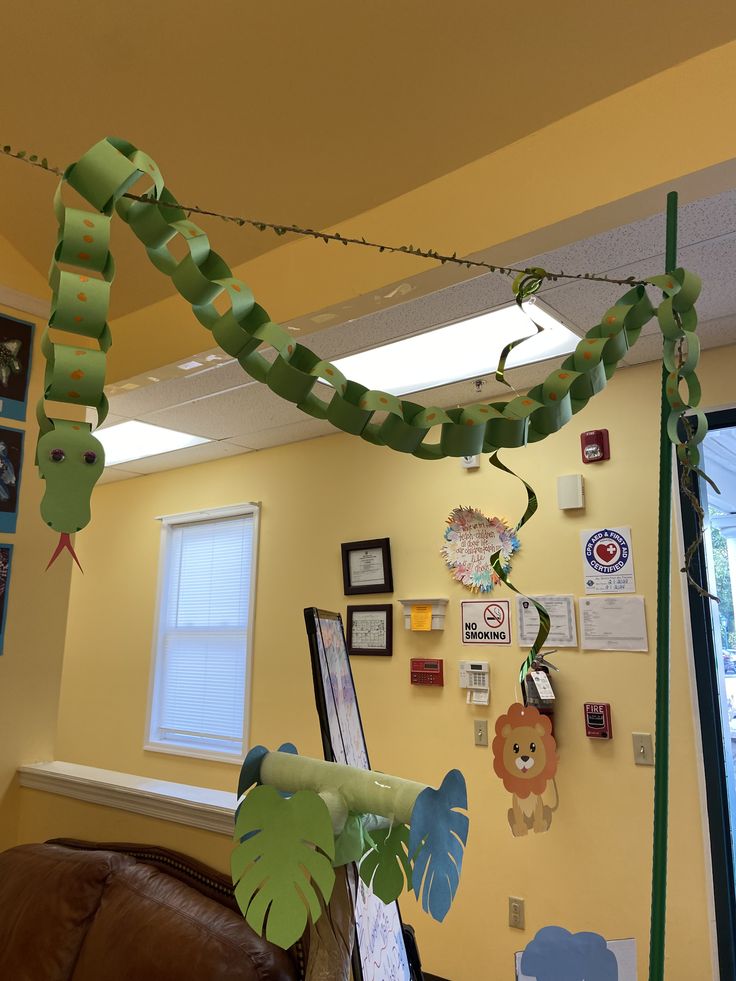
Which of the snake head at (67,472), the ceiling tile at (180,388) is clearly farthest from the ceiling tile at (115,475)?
the snake head at (67,472)

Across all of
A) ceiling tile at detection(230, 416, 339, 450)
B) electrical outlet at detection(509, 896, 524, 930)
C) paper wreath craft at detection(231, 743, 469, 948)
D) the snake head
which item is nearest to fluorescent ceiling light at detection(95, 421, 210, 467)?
ceiling tile at detection(230, 416, 339, 450)

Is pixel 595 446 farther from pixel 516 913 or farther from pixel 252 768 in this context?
pixel 252 768

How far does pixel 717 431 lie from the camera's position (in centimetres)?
288

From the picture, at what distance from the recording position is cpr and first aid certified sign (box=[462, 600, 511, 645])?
327 centimetres

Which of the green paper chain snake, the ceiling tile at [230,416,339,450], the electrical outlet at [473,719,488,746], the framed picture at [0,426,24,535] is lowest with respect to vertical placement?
the electrical outlet at [473,719,488,746]

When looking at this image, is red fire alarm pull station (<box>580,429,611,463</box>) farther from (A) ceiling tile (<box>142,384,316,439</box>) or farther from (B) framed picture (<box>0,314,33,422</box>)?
(B) framed picture (<box>0,314,33,422</box>)

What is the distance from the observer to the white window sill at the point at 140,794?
7.05 ft

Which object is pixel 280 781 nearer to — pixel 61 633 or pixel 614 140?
pixel 614 140

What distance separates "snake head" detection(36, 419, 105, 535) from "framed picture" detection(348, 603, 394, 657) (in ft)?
10.5

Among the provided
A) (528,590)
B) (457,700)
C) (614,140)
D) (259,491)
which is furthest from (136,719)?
(614,140)

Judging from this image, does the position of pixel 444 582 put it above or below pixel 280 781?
above

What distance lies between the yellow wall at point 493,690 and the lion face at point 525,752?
5.06ft

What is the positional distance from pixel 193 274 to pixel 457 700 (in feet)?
9.82

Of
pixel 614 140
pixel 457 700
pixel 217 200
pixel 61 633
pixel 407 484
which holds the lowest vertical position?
pixel 457 700
